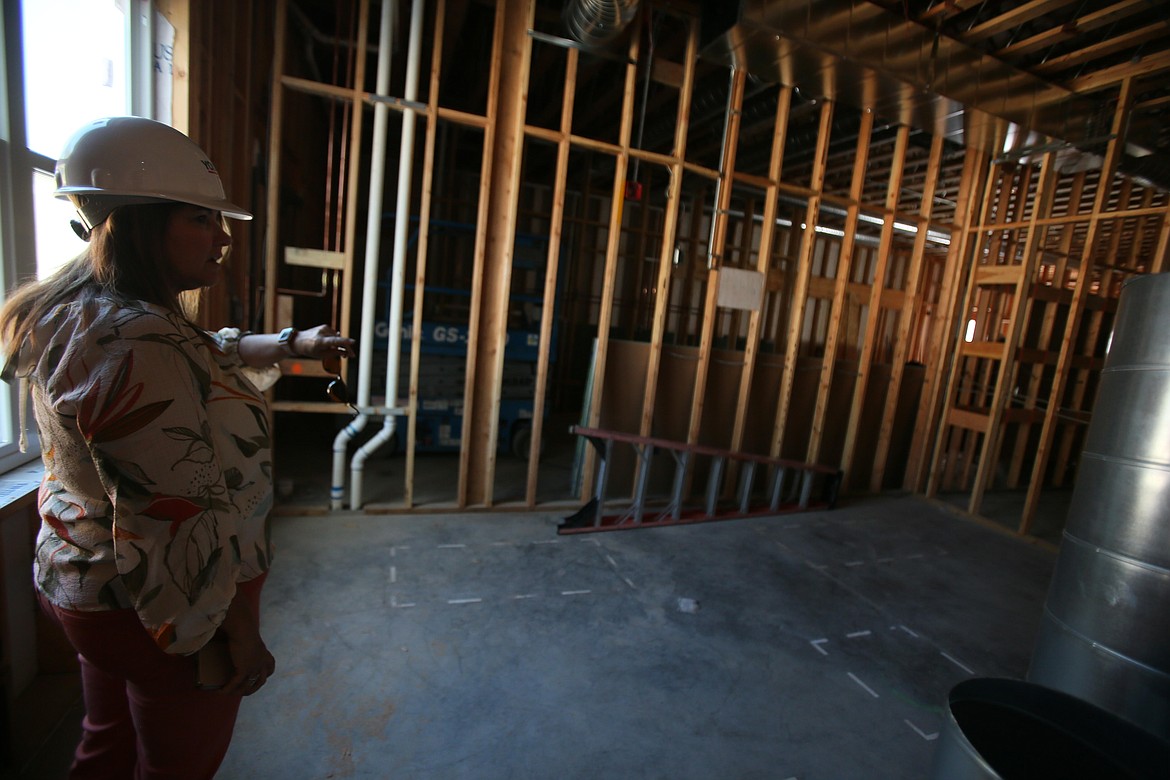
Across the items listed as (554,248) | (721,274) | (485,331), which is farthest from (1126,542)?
(485,331)

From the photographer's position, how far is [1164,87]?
4.62 metres

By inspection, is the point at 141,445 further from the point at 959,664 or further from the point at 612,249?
the point at 612,249

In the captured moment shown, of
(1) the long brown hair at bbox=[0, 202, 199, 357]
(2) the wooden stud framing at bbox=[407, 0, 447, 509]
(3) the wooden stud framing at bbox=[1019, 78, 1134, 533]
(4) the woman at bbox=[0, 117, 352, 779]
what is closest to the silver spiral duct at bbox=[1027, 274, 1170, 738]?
(4) the woman at bbox=[0, 117, 352, 779]

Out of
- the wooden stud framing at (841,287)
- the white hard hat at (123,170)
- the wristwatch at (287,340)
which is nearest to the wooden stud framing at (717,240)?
the wooden stud framing at (841,287)

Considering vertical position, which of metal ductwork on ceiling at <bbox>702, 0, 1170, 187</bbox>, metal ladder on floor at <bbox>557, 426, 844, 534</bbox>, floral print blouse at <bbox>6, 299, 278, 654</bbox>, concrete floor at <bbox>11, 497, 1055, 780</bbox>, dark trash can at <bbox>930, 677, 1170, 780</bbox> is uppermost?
metal ductwork on ceiling at <bbox>702, 0, 1170, 187</bbox>

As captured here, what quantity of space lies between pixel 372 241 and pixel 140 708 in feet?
10.7

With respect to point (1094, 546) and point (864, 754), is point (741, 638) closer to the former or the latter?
point (864, 754)

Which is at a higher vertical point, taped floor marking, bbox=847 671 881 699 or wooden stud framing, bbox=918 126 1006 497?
wooden stud framing, bbox=918 126 1006 497

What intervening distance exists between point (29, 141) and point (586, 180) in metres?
6.59

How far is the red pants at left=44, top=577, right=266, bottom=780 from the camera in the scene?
0.99 m

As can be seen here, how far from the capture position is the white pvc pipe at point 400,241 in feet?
11.7

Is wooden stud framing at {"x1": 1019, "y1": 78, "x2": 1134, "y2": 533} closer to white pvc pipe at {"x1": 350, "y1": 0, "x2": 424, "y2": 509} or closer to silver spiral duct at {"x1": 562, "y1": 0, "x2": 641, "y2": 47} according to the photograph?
silver spiral duct at {"x1": 562, "y1": 0, "x2": 641, "y2": 47}

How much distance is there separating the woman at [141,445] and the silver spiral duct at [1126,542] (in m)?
2.62

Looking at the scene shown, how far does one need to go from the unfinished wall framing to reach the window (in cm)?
113
